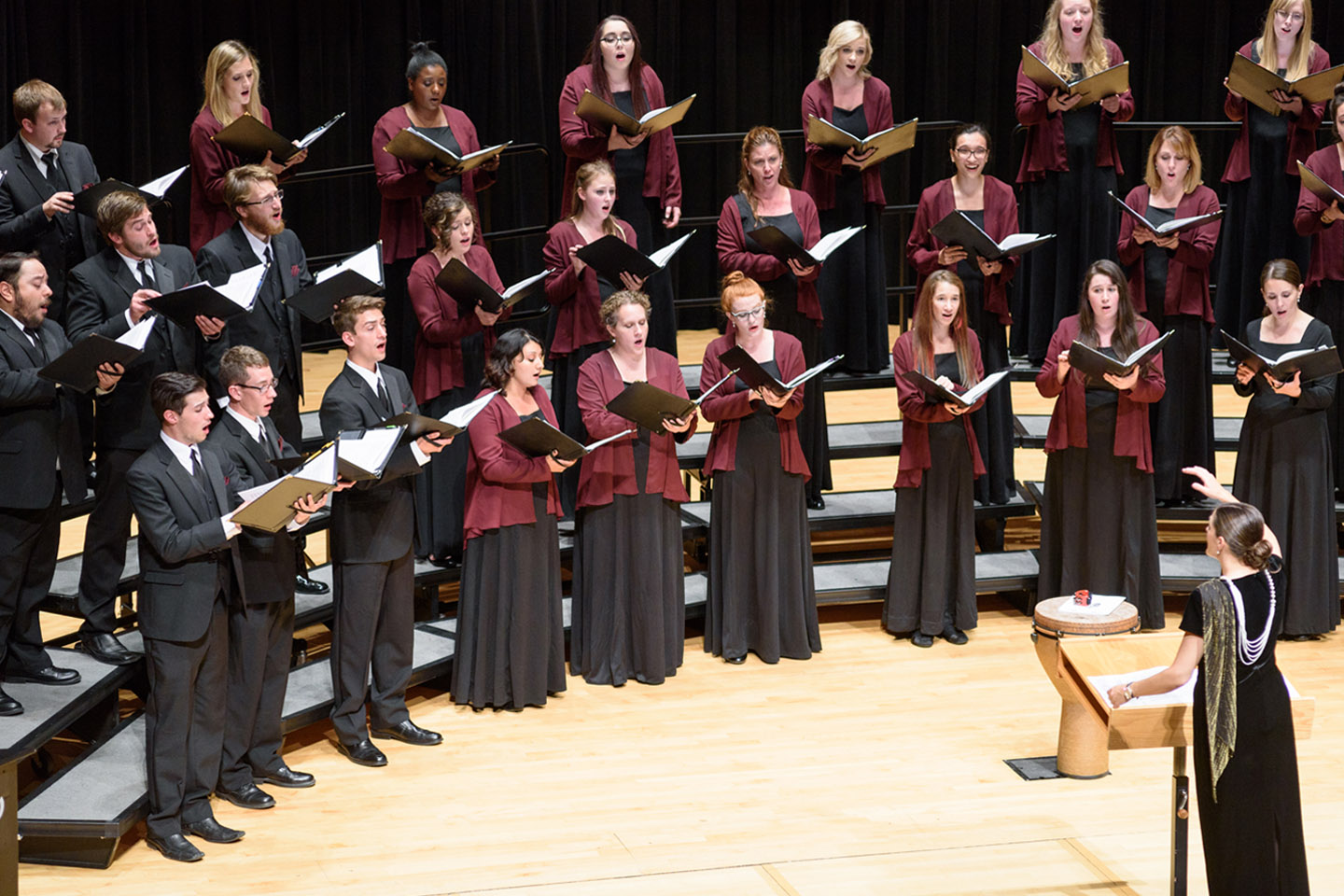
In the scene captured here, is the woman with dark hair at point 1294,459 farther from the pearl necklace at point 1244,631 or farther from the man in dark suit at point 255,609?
the man in dark suit at point 255,609

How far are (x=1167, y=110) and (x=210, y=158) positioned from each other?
22.0ft

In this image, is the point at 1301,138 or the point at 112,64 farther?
the point at 112,64

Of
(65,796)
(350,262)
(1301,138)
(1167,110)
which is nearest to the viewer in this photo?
(65,796)

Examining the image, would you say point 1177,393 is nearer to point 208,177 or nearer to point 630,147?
point 630,147

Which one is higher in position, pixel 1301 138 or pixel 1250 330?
pixel 1301 138

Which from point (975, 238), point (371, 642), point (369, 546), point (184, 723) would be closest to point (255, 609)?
point (184, 723)

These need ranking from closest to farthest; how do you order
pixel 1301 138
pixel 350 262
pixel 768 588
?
1. pixel 350 262
2. pixel 768 588
3. pixel 1301 138

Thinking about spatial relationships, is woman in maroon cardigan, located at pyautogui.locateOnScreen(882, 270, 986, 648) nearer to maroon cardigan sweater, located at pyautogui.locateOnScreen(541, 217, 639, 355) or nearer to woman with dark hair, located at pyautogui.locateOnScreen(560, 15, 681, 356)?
woman with dark hair, located at pyautogui.locateOnScreen(560, 15, 681, 356)

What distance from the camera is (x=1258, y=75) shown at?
6.81 m

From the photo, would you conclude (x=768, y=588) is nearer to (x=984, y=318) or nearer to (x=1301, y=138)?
(x=984, y=318)

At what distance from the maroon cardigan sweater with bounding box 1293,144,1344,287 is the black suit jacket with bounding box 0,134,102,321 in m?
4.88

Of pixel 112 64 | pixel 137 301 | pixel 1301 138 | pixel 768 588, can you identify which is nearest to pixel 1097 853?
pixel 768 588

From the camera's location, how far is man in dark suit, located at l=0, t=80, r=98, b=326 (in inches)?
219

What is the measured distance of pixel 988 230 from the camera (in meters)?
6.82
